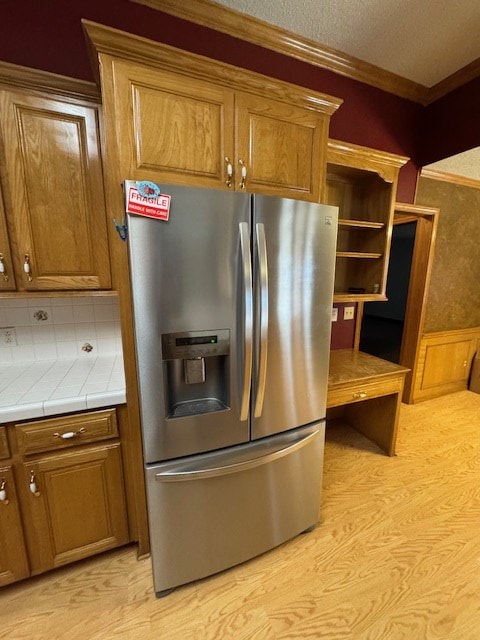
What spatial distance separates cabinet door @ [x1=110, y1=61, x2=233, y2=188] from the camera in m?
1.02

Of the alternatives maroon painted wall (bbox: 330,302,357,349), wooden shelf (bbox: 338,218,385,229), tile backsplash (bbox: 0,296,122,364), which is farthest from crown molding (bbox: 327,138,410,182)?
tile backsplash (bbox: 0,296,122,364)

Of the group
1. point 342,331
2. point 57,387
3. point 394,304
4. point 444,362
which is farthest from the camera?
point 394,304

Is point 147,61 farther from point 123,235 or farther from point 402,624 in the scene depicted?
point 402,624

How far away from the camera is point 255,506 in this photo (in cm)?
136

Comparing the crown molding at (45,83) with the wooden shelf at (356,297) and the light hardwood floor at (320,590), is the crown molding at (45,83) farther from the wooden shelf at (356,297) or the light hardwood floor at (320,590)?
the light hardwood floor at (320,590)

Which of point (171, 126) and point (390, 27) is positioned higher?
point (390, 27)

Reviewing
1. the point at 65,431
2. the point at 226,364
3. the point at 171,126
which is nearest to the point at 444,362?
the point at 226,364

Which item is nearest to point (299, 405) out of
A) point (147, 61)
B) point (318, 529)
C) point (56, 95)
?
point (318, 529)

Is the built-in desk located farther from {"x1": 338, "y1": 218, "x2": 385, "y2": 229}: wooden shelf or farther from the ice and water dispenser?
{"x1": 338, "y1": 218, "x2": 385, "y2": 229}: wooden shelf

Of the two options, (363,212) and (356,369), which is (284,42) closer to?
(363,212)

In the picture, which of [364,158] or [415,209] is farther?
[415,209]

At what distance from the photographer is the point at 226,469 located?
1.22 metres

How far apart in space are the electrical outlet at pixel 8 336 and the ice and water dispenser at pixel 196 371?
41.5 inches

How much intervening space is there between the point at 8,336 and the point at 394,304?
26.4 ft
